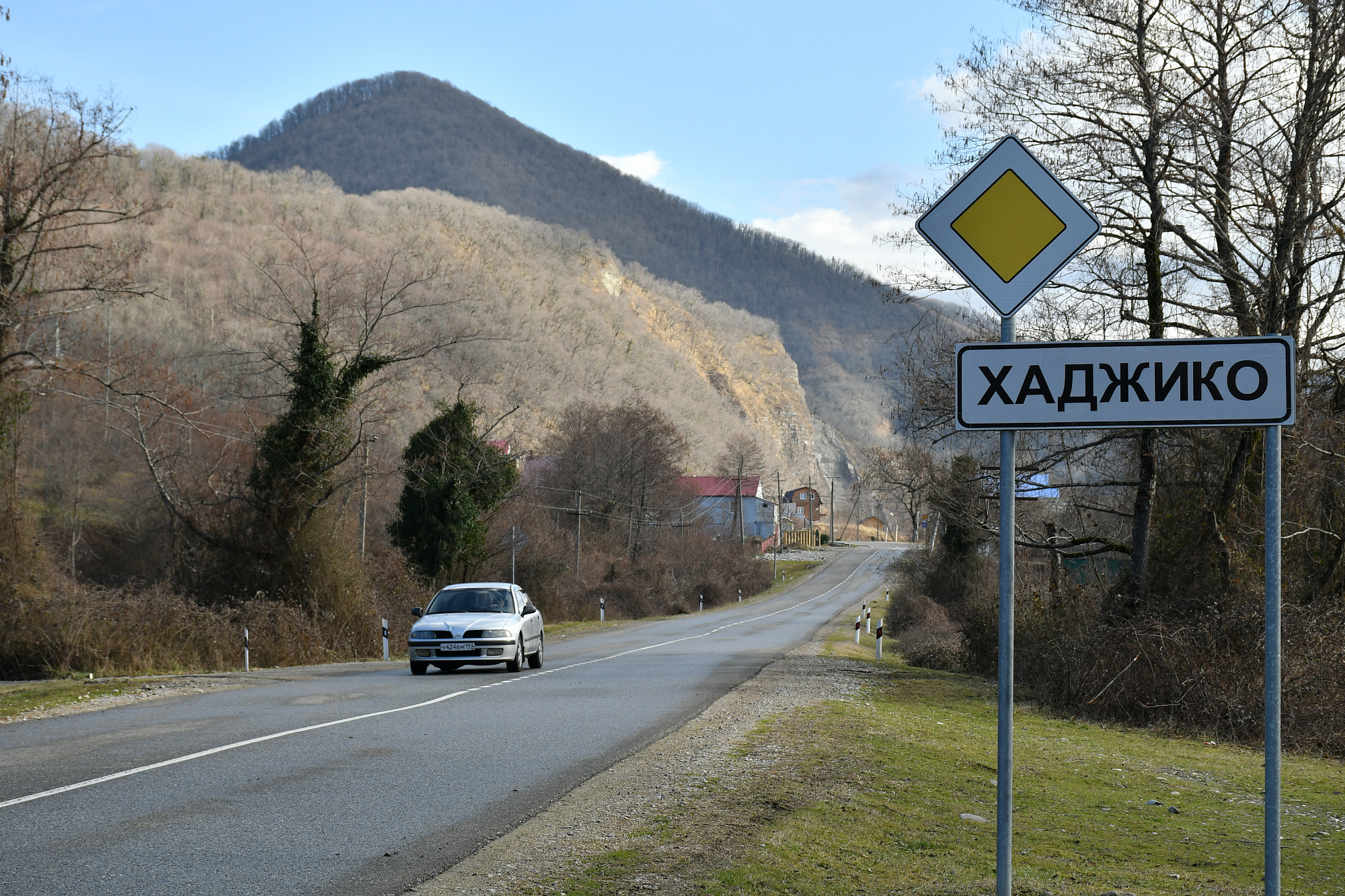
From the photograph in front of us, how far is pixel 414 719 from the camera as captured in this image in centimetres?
1284

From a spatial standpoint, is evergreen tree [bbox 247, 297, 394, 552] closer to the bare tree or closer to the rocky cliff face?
the bare tree

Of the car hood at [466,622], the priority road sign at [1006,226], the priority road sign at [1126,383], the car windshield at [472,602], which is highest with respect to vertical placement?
the priority road sign at [1006,226]

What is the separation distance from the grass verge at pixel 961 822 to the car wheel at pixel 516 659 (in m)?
8.23

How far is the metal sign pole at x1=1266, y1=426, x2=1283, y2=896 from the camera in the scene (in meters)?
3.71

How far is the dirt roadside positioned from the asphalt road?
25 centimetres

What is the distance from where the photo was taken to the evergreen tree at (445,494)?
38781 millimetres

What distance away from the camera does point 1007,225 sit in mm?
4488

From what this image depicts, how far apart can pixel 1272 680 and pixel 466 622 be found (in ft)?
57.5

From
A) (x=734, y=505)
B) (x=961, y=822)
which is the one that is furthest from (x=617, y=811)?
(x=734, y=505)

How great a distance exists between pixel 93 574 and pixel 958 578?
42401 millimetres

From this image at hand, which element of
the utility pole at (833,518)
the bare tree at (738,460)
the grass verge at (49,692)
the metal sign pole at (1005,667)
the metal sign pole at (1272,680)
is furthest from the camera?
the utility pole at (833,518)

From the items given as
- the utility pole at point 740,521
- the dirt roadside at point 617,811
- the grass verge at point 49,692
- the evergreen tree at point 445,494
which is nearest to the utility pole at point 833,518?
the utility pole at point 740,521

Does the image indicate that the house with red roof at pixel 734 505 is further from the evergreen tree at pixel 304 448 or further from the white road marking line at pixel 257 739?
the white road marking line at pixel 257 739

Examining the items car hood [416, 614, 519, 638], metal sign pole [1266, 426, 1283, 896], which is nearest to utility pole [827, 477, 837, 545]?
car hood [416, 614, 519, 638]
